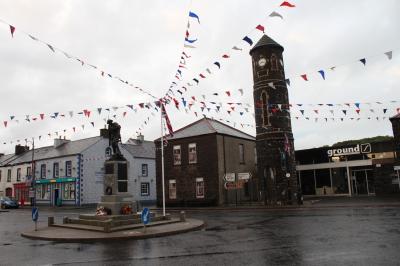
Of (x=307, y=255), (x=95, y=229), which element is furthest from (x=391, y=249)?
(x=95, y=229)

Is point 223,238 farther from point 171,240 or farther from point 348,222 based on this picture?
point 348,222

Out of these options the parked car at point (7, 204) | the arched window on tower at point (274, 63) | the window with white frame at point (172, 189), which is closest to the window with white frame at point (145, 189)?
the window with white frame at point (172, 189)

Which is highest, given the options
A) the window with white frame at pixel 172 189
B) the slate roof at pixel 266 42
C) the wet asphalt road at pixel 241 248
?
the slate roof at pixel 266 42

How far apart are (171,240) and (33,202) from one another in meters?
37.3

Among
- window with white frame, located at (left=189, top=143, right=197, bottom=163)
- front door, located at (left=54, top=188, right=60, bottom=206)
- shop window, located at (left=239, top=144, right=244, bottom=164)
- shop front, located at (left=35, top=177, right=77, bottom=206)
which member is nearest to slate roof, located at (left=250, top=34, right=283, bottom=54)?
shop window, located at (left=239, top=144, right=244, bottom=164)

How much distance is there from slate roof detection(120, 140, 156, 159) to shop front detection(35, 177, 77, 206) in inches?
309

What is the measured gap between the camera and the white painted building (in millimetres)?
41094

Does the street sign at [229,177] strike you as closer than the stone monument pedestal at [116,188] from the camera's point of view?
No

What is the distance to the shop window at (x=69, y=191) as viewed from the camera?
41.0 metres

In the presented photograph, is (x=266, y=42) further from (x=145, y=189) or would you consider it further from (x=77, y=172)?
(x=77, y=172)

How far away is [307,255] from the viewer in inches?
360

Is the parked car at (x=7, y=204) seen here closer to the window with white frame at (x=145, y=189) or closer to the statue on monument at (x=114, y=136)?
the window with white frame at (x=145, y=189)

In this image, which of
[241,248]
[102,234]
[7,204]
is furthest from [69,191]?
[241,248]

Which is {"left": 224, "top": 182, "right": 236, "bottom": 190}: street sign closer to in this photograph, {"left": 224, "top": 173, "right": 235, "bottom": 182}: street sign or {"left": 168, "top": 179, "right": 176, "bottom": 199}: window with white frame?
{"left": 224, "top": 173, "right": 235, "bottom": 182}: street sign
